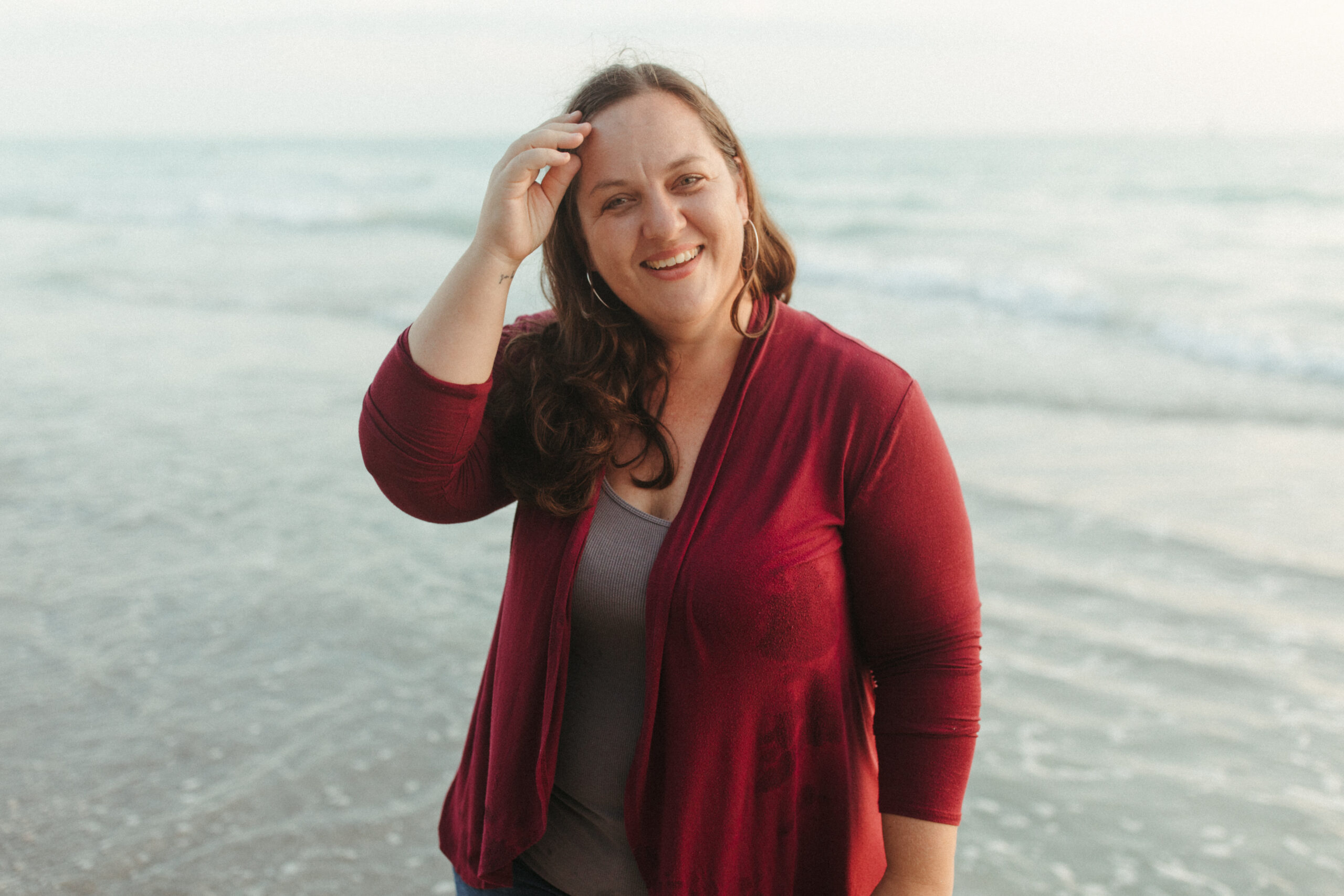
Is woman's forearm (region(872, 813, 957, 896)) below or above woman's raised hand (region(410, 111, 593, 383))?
below

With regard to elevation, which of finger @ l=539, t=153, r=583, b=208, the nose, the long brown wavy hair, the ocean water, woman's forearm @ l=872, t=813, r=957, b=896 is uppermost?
finger @ l=539, t=153, r=583, b=208

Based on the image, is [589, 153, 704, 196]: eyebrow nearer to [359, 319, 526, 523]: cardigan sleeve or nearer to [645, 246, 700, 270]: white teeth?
[645, 246, 700, 270]: white teeth

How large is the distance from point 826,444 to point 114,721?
3232 mm

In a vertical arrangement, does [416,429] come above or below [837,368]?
below

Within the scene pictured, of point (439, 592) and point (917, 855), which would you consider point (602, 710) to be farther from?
point (439, 592)

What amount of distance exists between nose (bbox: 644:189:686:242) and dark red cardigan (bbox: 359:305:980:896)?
234mm

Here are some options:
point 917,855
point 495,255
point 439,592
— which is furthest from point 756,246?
point 439,592

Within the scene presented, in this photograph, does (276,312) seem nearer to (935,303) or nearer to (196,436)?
(196,436)

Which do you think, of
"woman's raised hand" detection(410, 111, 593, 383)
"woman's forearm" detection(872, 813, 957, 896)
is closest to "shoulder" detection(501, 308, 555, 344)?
"woman's raised hand" detection(410, 111, 593, 383)

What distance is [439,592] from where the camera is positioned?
4926mm

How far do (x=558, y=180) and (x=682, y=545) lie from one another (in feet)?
2.20

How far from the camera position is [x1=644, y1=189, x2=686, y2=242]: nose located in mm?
1728

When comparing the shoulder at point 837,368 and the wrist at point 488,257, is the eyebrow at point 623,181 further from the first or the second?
the shoulder at point 837,368

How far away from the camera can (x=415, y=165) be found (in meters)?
34.5
